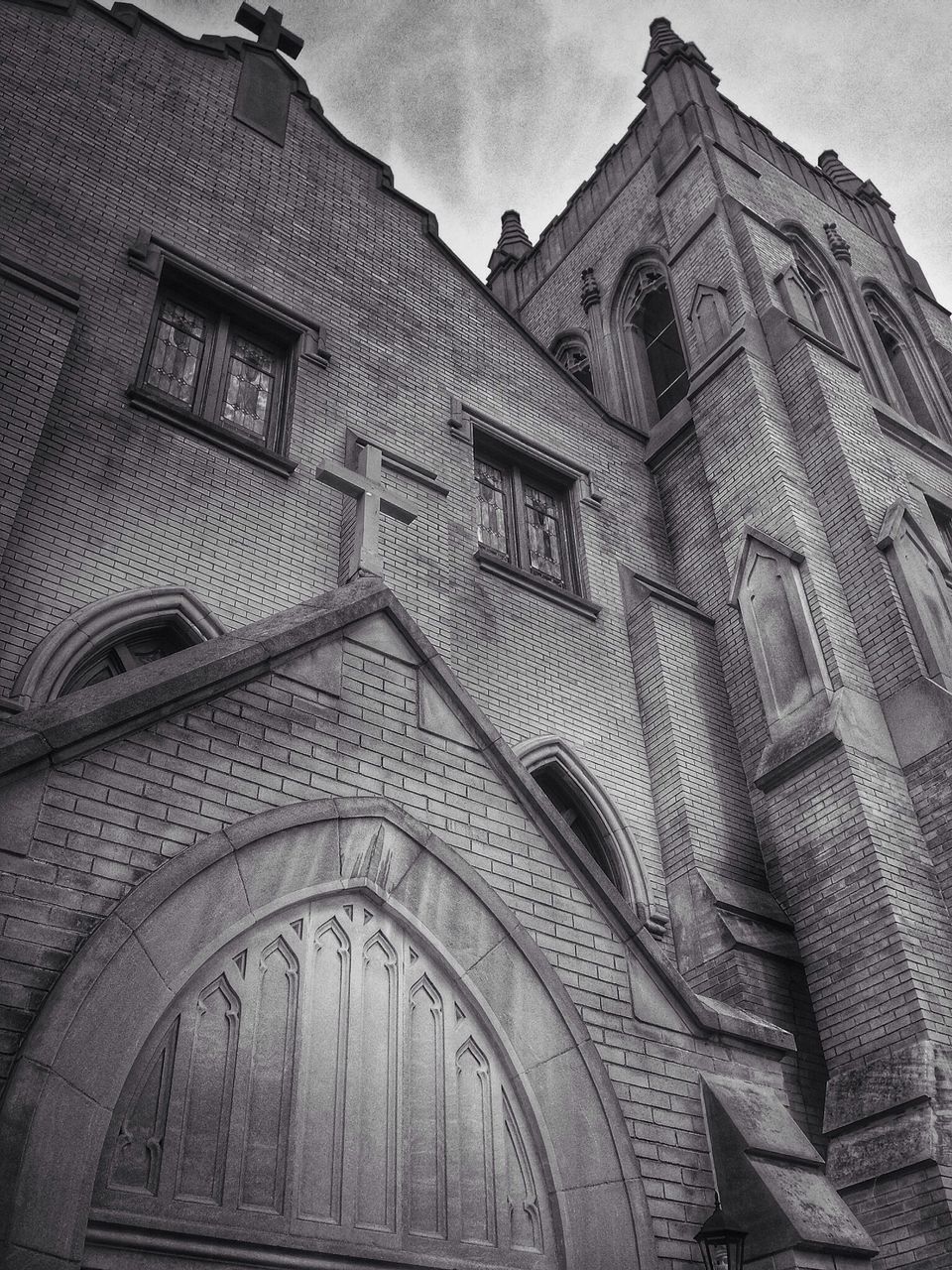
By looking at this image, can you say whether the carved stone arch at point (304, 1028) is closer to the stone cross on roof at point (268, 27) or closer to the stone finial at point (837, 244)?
the stone cross on roof at point (268, 27)

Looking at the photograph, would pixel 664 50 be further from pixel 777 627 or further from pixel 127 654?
pixel 127 654

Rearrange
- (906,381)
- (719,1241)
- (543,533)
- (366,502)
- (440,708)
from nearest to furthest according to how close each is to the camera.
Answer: (719,1241) < (440,708) < (366,502) < (543,533) < (906,381)

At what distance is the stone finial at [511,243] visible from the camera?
77.8 ft

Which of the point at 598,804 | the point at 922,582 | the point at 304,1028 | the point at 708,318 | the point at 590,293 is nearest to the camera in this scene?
the point at 304,1028

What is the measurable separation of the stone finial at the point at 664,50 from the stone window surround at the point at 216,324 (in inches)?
491

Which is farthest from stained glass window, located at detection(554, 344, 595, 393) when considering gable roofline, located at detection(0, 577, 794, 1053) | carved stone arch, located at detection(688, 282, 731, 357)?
gable roofline, located at detection(0, 577, 794, 1053)

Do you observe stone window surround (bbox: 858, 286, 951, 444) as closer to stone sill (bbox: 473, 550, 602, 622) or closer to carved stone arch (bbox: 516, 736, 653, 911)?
stone sill (bbox: 473, 550, 602, 622)

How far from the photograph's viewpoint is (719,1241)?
4.29 m

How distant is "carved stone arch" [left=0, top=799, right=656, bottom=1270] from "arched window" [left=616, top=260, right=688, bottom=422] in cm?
1359

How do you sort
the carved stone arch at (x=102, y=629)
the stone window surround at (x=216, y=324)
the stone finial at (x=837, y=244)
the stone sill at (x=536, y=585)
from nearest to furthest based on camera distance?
1. the carved stone arch at (x=102, y=629)
2. the stone window surround at (x=216, y=324)
3. the stone sill at (x=536, y=585)
4. the stone finial at (x=837, y=244)

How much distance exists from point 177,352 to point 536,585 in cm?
396

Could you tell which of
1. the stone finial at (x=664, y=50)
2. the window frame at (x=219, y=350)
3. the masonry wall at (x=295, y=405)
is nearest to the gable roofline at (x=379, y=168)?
the masonry wall at (x=295, y=405)

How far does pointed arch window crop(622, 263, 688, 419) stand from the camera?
17641 mm

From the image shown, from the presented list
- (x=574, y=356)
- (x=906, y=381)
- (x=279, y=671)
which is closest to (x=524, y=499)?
(x=279, y=671)
